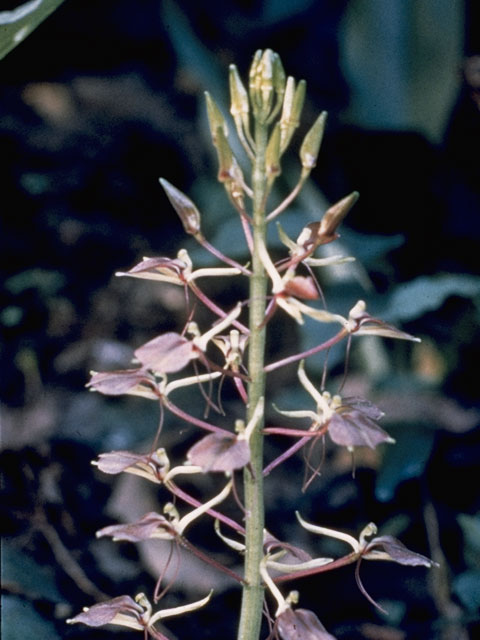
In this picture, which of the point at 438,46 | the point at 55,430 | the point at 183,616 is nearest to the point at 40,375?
the point at 55,430

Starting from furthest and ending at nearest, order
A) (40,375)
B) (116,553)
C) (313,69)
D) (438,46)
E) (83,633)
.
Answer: (313,69) → (438,46) → (40,375) → (116,553) → (83,633)

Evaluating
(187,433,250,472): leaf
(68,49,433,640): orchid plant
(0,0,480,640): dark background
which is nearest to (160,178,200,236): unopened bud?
(68,49,433,640): orchid plant

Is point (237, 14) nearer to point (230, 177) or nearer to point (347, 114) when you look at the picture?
point (347, 114)

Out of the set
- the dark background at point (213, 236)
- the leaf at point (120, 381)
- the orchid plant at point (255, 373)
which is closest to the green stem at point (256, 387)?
the orchid plant at point (255, 373)

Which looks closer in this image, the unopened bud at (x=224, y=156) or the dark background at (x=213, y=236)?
the unopened bud at (x=224, y=156)

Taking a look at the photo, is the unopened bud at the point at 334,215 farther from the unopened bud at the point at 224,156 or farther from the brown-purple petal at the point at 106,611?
the brown-purple petal at the point at 106,611

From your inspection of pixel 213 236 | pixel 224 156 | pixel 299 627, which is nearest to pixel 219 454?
pixel 299 627

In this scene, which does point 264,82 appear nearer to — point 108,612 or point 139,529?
point 139,529
